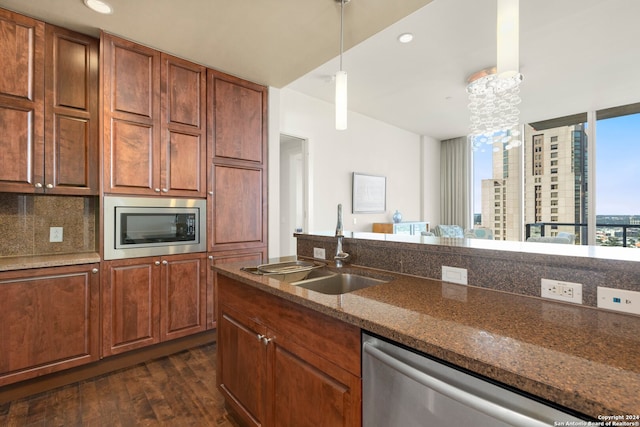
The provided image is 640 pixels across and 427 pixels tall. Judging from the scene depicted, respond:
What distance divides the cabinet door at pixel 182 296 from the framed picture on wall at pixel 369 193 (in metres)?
2.82

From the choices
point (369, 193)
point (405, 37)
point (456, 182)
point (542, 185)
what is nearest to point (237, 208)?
point (405, 37)

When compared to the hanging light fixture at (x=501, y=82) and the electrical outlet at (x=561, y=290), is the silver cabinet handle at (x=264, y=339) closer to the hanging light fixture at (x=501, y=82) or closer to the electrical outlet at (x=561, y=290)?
the electrical outlet at (x=561, y=290)

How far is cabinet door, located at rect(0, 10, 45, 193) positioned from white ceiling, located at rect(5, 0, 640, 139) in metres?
0.15

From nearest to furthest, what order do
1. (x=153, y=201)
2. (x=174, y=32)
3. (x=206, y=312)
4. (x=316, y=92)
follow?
1. (x=174, y=32)
2. (x=153, y=201)
3. (x=206, y=312)
4. (x=316, y=92)

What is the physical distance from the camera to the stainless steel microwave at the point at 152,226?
2236 mm

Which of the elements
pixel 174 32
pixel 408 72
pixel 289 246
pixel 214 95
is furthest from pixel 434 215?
pixel 174 32

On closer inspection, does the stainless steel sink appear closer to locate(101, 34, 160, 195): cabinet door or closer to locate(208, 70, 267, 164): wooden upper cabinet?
locate(101, 34, 160, 195): cabinet door

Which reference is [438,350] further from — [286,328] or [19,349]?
[19,349]

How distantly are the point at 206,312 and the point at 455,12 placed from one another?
3323 millimetres

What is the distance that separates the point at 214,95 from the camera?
9.06ft

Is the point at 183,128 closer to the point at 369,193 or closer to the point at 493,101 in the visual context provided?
the point at 369,193

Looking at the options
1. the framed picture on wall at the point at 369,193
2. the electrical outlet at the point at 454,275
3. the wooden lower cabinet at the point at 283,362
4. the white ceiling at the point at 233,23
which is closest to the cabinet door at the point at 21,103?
the white ceiling at the point at 233,23

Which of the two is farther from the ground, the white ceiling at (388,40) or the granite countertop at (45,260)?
the white ceiling at (388,40)

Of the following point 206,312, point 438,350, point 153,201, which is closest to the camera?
point 438,350
